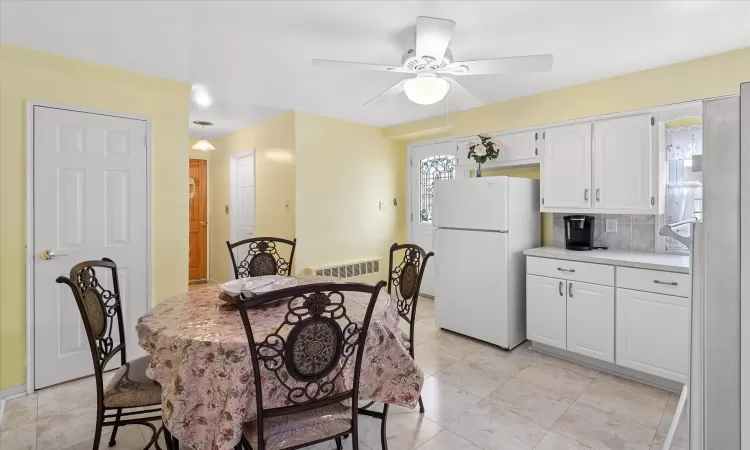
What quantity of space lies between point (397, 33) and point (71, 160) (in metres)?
2.46

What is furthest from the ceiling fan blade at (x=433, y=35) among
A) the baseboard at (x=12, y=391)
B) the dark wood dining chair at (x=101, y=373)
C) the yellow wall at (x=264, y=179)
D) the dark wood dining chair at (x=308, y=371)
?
the baseboard at (x=12, y=391)

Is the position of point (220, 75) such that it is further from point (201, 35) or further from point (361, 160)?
point (361, 160)

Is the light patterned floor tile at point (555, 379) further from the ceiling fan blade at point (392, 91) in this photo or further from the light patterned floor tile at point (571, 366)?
the ceiling fan blade at point (392, 91)

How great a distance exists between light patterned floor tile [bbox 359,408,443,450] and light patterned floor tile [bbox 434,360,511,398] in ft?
1.65

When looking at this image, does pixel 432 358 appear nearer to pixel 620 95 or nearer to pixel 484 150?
pixel 484 150

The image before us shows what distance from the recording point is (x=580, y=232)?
315 centimetres

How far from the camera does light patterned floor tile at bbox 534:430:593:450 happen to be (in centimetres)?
193

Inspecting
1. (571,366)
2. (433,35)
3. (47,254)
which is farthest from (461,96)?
(47,254)

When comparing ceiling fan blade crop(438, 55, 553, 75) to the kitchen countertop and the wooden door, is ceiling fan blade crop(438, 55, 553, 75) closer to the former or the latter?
the kitchen countertop

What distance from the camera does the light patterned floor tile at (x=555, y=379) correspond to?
2529 millimetres

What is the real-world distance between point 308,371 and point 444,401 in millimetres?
1430

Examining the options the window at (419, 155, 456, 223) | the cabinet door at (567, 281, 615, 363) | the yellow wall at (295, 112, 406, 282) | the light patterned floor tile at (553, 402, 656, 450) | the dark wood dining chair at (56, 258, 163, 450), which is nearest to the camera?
the dark wood dining chair at (56, 258, 163, 450)

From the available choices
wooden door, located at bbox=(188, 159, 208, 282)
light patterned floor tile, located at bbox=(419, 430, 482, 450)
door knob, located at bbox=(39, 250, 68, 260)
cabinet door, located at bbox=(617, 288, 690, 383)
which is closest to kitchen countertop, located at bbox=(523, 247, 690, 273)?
cabinet door, located at bbox=(617, 288, 690, 383)

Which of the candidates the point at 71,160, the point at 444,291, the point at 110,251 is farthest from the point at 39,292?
the point at 444,291
